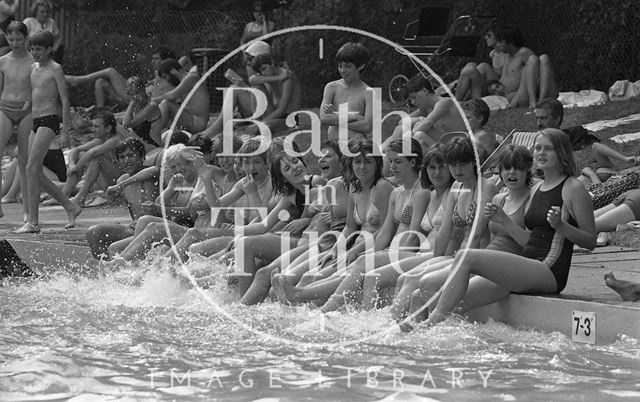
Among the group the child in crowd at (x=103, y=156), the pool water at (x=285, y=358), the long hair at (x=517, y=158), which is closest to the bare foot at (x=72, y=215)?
the child in crowd at (x=103, y=156)

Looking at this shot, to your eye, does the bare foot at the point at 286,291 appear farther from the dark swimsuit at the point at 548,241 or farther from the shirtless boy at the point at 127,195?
the shirtless boy at the point at 127,195

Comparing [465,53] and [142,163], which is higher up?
[465,53]

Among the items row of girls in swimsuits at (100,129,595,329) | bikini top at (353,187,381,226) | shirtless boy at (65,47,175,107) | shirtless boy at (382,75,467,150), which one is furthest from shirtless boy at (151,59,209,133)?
bikini top at (353,187,381,226)

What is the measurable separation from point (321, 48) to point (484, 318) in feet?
43.1

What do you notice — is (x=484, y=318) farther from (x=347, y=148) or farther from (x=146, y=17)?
(x=146, y=17)

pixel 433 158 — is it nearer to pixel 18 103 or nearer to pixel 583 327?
pixel 583 327

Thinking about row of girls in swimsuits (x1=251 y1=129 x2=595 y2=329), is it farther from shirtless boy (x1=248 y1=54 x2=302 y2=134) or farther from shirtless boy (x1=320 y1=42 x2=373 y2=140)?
shirtless boy (x1=248 y1=54 x2=302 y2=134)

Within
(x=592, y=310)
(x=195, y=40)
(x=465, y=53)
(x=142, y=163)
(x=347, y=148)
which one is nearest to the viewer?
(x=592, y=310)

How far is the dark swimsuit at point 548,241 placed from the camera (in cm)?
769

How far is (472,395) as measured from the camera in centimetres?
637

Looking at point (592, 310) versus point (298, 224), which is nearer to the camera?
point (592, 310)

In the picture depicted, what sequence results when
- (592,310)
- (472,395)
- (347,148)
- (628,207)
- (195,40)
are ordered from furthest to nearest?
(195,40) < (628,207) < (347,148) < (592,310) < (472,395)

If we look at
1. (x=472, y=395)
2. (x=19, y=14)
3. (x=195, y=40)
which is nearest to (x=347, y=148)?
(x=472, y=395)

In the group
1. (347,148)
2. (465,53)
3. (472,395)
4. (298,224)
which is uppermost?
(465,53)
